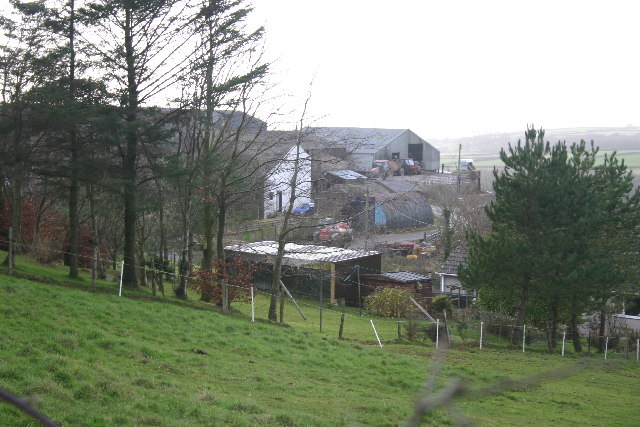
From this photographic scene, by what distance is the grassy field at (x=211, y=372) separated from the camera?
339 inches

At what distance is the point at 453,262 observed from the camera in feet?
116

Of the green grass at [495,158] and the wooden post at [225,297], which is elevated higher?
A: the green grass at [495,158]

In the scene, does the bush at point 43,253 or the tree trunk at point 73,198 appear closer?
the tree trunk at point 73,198

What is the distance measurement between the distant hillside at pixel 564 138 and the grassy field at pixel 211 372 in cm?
3904

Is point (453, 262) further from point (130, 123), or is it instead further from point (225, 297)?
point (130, 123)

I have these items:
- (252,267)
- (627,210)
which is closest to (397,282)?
(252,267)

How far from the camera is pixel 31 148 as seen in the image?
18844 mm

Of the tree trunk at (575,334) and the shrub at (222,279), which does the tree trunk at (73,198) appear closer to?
the shrub at (222,279)

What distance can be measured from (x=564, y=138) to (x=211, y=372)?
6193 cm

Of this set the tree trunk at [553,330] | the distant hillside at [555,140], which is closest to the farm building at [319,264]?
the tree trunk at [553,330]

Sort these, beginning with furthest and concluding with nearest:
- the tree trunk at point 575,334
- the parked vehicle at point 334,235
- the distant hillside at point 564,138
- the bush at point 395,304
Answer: the distant hillside at point 564,138 → the parked vehicle at point 334,235 → the bush at point 395,304 → the tree trunk at point 575,334

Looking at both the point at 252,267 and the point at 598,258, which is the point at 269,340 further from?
the point at 598,258

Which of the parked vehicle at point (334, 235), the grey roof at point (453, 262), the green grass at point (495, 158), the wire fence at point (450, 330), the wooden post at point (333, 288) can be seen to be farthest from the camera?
the green grass at point (495, 158)

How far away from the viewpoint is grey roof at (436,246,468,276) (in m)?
34.4
